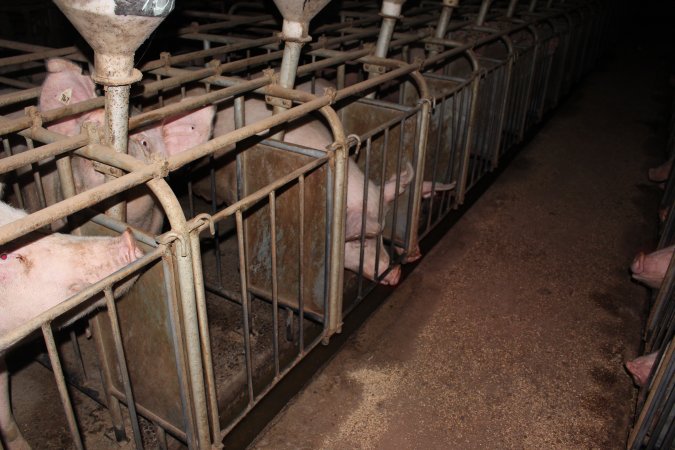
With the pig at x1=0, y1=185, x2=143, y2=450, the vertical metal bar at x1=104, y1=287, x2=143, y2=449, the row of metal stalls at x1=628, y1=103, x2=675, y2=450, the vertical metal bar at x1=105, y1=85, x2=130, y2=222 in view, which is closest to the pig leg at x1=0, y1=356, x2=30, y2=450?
the pig at x1=0, y1=185, x2=143, y2=450

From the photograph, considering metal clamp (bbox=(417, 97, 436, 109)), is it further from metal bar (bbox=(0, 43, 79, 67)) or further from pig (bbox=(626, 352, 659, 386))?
metal bar (bbox=(0, 43, 79, 67))

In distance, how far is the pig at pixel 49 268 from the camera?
1.87 m

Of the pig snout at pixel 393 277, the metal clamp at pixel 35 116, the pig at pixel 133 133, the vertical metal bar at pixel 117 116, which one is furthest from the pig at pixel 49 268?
the pig snout at pixel 393 277

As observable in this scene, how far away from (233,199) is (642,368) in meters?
2.75

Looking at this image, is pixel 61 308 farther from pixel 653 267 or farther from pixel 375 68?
pixel 653 267

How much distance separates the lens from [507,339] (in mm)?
3592

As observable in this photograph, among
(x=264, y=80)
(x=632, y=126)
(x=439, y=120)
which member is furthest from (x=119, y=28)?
(x=632, y=126)

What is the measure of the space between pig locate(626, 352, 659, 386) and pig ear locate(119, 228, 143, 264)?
8.96ft

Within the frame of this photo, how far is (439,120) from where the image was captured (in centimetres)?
388

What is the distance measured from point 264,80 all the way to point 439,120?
149cm

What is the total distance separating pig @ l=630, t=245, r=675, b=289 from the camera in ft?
12.4

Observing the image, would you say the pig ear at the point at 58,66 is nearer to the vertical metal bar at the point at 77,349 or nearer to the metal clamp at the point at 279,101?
the metal clamp at the point at 279,101

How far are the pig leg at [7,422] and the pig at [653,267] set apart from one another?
3.85m

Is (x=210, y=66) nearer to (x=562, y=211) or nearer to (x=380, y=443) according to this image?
(x=380, y=443)
